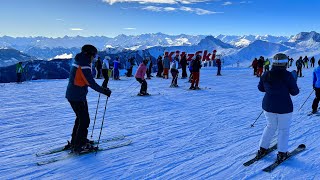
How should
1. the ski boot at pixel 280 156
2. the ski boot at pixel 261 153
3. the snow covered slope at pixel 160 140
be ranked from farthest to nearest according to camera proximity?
1. the ski boot at pixel 261 153
2. the ski boot at pixel 280 156
3. the snow covered slope at pixel 160 140

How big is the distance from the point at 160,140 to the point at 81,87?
229cm

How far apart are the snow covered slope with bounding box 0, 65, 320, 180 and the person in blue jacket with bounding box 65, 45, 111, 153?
1.38ft

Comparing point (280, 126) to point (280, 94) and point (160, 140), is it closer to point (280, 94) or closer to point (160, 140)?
point (280, 94)

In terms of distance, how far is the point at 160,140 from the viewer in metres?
7.17

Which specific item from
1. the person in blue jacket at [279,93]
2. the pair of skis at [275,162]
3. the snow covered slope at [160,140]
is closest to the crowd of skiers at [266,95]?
the person in blue jacket at [279,93]

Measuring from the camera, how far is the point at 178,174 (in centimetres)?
521

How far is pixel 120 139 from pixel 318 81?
21.0 feet

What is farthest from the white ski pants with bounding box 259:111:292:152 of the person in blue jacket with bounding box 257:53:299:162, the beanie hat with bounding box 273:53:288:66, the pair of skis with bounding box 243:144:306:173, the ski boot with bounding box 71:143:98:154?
the ski boot with bounding box 71:143:98:154

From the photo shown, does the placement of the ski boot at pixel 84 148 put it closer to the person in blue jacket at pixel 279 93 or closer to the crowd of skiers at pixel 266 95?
the crowd of skiers at pixel 266 95

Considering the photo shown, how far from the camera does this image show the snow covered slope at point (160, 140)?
5.27 m

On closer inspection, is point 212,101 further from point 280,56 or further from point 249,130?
point 280,56

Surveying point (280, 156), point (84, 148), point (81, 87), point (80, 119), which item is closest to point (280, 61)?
point (280, 156)

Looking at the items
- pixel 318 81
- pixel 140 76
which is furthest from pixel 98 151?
pixel 140 76

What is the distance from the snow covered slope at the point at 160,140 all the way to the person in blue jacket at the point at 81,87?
42 cm
